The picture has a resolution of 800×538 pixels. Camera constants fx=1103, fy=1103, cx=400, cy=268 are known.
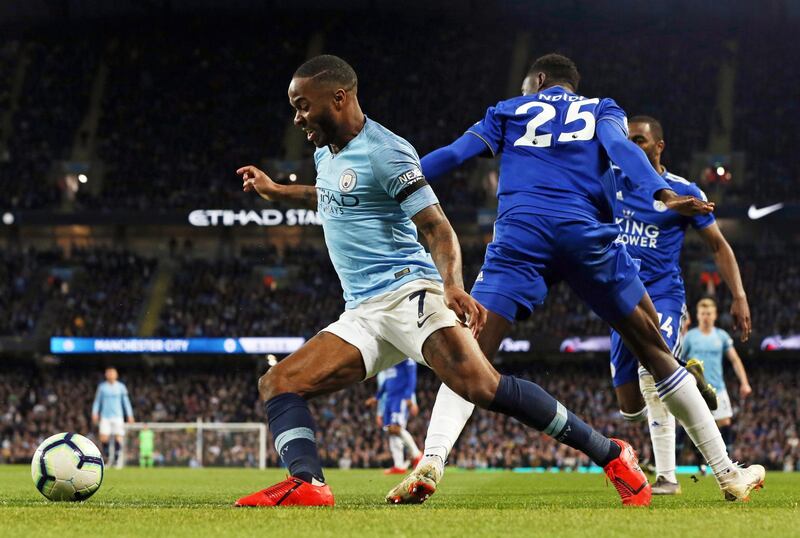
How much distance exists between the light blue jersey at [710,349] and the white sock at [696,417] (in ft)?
23.8

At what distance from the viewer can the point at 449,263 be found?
4.80 meters

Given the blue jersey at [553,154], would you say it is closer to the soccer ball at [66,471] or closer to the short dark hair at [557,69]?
the short dark hair at [557,69]

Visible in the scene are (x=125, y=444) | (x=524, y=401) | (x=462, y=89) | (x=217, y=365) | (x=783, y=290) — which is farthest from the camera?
(x=462, y=89)

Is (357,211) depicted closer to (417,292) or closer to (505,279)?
Result: (417,292)

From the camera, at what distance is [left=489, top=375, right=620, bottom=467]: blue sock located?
5.11 m

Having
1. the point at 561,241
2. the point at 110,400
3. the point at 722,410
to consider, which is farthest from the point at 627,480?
the point at 110,400

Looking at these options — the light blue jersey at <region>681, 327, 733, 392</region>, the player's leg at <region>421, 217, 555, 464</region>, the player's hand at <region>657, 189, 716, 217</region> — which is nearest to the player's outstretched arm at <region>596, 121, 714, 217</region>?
the player's hand at <region>657, 189, 716, 217</region>

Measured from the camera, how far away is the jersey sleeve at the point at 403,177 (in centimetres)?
496

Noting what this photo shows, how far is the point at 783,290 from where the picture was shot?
33.5 metres

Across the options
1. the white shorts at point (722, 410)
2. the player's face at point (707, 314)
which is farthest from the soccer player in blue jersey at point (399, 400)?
the white shorts at point (722, 410)

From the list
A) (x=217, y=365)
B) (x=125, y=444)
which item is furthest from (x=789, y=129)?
(x=125, y=444)

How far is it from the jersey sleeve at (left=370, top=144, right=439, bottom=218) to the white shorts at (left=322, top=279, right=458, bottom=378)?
43 centimetres

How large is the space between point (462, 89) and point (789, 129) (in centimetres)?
1131

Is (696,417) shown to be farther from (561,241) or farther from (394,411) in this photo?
(394,411)
